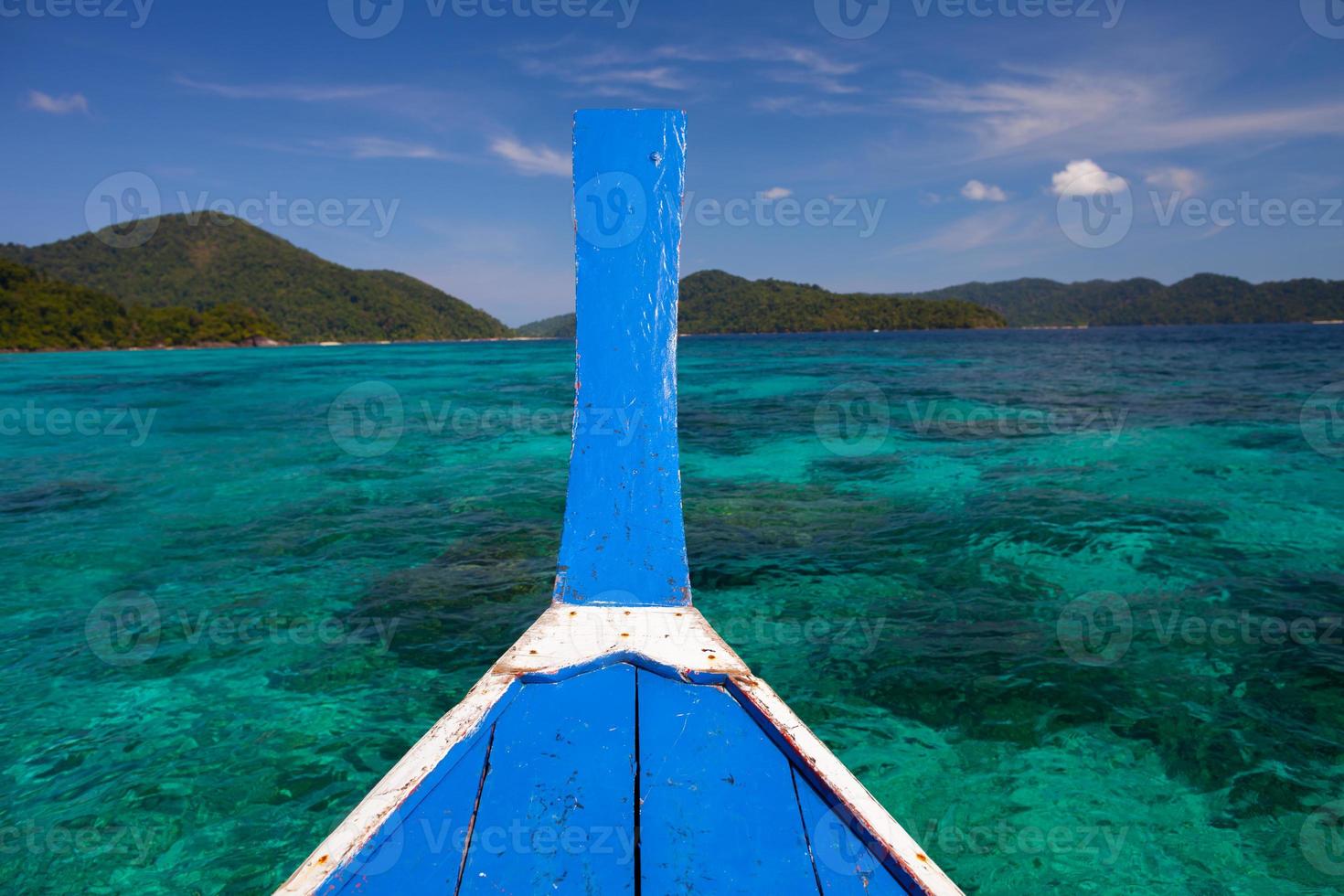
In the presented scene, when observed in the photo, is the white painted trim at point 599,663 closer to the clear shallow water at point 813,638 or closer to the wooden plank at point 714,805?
the wooden plank at point 714,805

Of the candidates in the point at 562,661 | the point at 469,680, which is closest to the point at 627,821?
the point at 562,661

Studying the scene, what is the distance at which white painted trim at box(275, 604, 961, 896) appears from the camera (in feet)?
4.71

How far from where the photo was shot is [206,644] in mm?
4875

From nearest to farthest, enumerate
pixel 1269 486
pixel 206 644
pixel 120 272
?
pixel 206 644 < pixel 1269 486 < pixel 120 272

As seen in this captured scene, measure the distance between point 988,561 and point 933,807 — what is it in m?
3.69

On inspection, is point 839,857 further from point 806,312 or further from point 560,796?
point 806,312

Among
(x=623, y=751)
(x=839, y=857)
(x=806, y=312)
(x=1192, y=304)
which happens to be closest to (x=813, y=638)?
(x=623, y=751)

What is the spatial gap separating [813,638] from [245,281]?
167149mm

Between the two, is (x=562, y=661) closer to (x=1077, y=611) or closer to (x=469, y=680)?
(x=469, y=680)

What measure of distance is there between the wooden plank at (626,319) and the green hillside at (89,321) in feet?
365

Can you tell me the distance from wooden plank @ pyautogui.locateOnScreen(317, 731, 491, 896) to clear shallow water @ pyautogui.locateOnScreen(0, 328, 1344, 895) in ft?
6.46

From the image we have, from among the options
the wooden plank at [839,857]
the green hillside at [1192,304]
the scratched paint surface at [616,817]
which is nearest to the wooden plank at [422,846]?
the scratched paint surface at [616,817]

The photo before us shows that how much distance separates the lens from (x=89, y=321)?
8562cm

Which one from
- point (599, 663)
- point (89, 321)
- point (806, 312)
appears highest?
point (806, 312)
